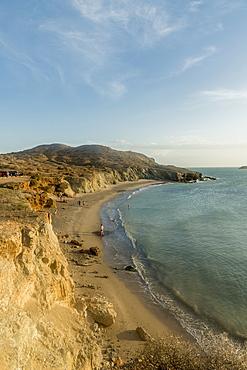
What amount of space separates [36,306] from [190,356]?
6.30 meters

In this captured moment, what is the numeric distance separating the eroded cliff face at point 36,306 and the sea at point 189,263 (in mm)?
6131

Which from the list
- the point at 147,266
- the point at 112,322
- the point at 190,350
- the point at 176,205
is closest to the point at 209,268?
the point at 147,266

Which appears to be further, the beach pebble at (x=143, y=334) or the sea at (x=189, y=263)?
the sea at (x=189, y=263)

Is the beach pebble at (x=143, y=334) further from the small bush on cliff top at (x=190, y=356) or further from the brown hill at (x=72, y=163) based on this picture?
the brown hill at (x=72, y=163)

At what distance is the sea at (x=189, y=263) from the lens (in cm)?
1137

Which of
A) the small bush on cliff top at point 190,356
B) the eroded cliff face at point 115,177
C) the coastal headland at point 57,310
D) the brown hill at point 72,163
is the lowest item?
the small bush on cliff top at point 190,356

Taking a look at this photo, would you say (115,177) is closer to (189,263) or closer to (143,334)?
(189,263)

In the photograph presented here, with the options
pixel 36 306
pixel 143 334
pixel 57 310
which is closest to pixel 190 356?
pixel 143 334

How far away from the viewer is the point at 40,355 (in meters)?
5.31

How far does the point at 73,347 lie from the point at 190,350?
17.3ft

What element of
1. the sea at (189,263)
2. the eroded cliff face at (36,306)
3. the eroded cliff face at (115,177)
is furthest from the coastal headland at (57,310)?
the eroded cliff face at (115,177)

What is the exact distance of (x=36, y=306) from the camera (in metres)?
6.58

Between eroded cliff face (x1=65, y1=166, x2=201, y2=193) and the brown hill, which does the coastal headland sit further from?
the brown hill

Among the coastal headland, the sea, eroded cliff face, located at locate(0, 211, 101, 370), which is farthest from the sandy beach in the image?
eroded cliff face, located at locate(0, 211, 101, 370)
